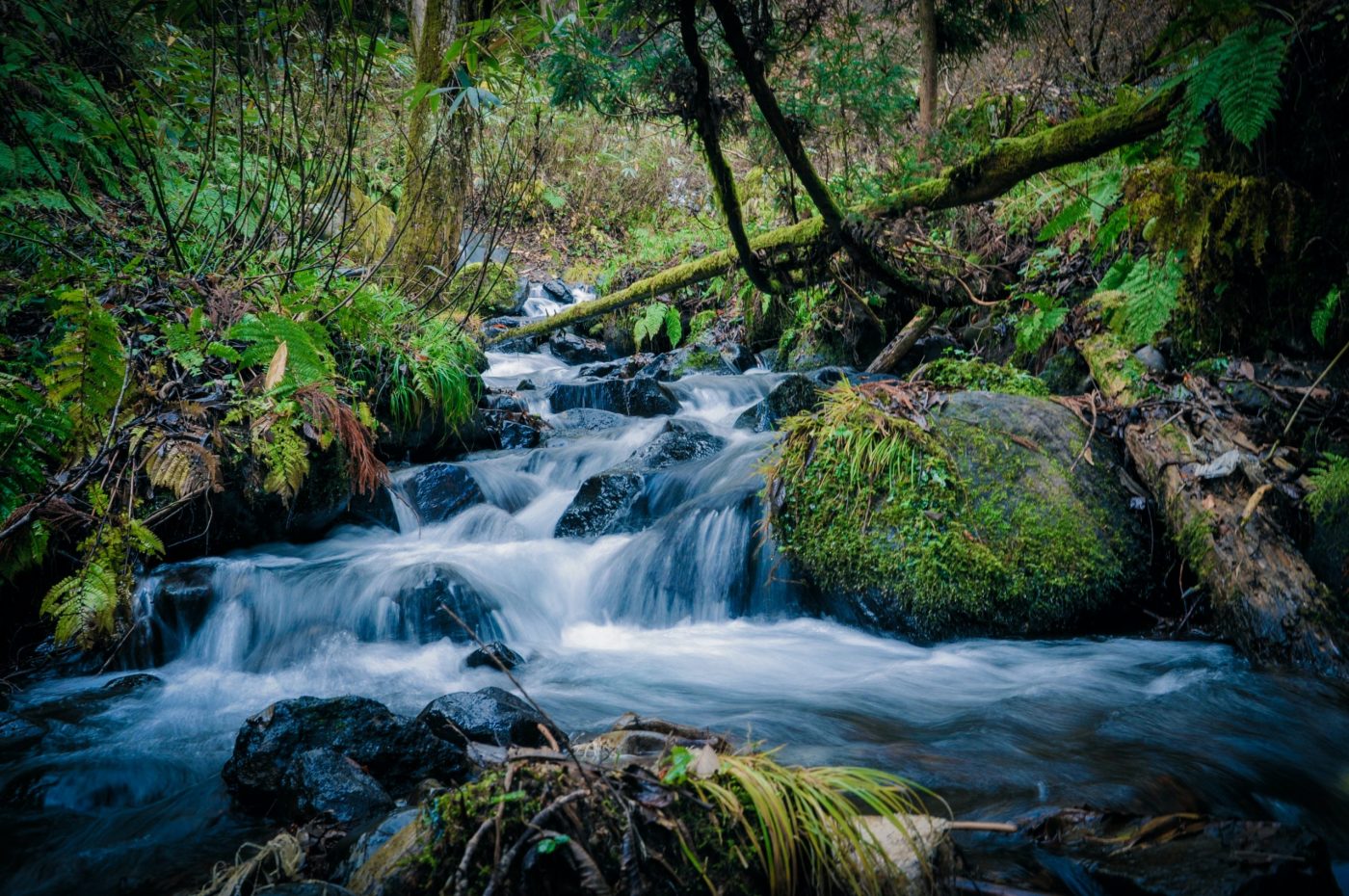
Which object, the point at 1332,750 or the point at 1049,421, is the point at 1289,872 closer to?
the point at 1332,750

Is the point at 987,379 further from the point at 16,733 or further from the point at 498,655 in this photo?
the point at 16,733

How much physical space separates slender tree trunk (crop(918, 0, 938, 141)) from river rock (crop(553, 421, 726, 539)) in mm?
3678

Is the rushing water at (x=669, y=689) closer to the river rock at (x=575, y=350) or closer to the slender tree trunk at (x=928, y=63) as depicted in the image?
the slender tree trunk at (x=928, y=63)

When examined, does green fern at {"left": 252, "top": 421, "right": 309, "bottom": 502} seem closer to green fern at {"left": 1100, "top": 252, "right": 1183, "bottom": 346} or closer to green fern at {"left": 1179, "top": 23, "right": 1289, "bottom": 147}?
green fern at {"left": 1100, "top": 252, "right": 1183, "bottom": 346}

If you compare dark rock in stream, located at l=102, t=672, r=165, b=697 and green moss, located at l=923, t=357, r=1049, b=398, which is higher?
green moss, located at l=923, t=357, r=1049, b=398

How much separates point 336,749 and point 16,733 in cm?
193

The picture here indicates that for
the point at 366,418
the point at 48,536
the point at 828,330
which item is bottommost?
the point at 48,536

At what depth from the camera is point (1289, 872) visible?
5.54ft

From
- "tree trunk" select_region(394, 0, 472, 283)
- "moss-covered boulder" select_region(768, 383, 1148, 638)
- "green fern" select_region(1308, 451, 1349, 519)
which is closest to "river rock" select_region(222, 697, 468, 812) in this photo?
"moss-covered boulder" select_region(768, 383, 1148, 638)

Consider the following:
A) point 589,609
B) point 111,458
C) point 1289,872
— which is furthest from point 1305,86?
point 111,458

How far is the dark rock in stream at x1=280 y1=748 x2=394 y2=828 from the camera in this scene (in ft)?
8.05

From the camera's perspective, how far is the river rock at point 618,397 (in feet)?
30.3

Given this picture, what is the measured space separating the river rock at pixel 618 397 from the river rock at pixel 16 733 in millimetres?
6578

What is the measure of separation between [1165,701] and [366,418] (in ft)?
17.6
